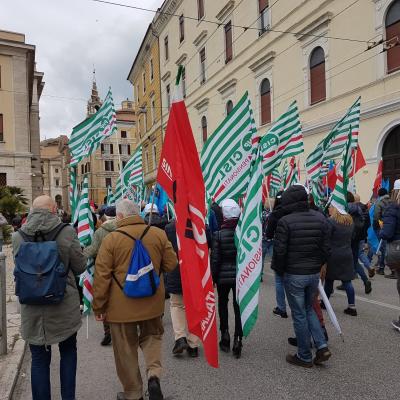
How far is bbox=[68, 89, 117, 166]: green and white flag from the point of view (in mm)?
7016

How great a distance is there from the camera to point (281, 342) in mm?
5113

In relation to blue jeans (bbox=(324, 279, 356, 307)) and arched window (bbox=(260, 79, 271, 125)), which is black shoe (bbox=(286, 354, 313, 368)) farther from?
arched window (bbox=(260, 79, 271, 125))

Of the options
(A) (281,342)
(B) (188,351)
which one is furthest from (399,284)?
(B) (188,351)

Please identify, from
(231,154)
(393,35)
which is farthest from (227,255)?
(393,35)

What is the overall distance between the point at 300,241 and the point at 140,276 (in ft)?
5.79

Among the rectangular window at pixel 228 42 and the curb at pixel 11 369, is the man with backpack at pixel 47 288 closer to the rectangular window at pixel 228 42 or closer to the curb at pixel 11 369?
the curb at pixel 11 369

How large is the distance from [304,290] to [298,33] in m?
16.4

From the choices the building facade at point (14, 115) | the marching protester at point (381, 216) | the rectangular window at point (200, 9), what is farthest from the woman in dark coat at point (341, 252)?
the building facade at point (14, 115)

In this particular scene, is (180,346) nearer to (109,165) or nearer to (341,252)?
(341,252)

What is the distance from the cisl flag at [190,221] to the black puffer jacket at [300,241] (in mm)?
1106

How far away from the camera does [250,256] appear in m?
4.27

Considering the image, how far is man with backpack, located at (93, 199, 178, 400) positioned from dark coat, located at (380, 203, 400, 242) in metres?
3.31

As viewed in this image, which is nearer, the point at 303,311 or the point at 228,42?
the point at 303,311

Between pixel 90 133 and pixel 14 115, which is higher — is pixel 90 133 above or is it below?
below
